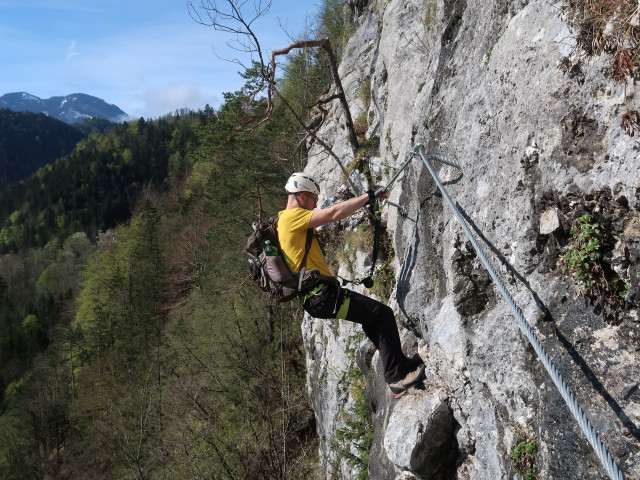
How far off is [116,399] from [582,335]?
3579 cm

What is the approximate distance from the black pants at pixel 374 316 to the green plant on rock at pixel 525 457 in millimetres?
1656

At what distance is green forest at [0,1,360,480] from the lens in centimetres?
1283

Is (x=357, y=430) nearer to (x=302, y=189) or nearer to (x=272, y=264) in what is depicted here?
(x=272, y=264)

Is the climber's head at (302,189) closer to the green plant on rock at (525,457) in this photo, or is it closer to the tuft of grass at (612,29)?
the tuft of grass at (612,29)

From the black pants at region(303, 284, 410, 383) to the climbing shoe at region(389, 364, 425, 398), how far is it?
2.4 inches

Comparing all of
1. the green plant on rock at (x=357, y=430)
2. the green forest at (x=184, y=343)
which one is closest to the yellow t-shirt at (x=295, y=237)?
the green plant on rock at (x=357, y=430)

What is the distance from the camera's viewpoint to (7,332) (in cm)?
6662

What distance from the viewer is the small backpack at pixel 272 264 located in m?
4.56

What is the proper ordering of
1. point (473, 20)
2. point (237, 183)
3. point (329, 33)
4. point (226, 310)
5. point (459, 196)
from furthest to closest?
point (329, 33) → point (237, 183) → point (226, 310) → point (473, 20) → point (459, 196)

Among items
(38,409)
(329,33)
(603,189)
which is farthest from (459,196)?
(38,409)

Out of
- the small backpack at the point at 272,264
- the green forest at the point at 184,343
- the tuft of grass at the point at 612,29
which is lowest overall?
the green forest at the point at 184,343

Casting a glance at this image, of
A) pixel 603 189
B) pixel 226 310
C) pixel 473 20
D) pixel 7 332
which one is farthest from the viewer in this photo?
pixel 7 332

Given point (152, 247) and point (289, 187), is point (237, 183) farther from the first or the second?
point (152, 247)

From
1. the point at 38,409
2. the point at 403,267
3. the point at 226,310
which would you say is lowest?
the point at 38,409
